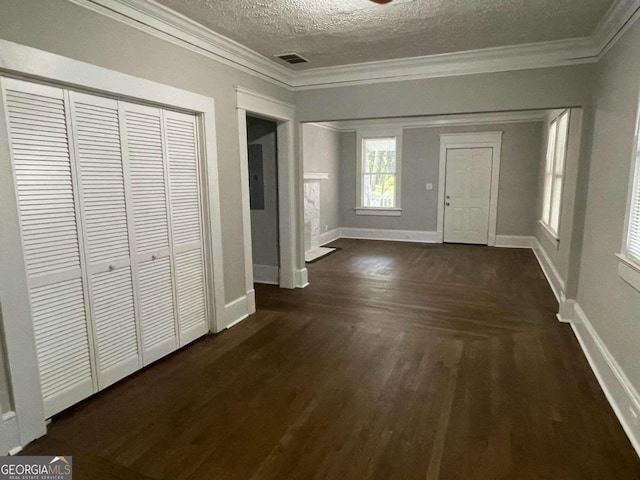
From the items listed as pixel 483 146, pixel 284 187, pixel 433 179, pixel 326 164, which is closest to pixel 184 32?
pixel 284 187

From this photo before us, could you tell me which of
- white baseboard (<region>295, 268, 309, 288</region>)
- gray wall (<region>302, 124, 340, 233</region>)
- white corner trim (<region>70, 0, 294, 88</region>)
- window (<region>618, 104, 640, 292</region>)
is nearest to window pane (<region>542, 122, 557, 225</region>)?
window (<region>618, 104, 640, 292</region>)

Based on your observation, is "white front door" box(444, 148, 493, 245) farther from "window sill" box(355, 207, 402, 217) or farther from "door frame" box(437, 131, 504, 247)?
"window sill" box(355, 207, 402, 217)

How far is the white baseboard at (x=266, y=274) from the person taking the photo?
5.01 m

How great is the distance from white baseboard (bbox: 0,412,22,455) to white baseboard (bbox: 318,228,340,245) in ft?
19.5

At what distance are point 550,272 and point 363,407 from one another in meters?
3.87

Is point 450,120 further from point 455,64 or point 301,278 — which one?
point 301,278

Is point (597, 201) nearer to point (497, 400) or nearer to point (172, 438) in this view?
point (497, 400)

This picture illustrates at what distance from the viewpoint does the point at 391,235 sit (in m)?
8.30

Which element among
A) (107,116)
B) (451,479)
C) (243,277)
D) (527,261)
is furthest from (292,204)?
(527,261)

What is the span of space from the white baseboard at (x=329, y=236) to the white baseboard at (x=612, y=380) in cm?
505

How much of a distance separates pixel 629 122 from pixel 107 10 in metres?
3.28

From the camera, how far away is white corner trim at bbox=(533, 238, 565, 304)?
13.5ft

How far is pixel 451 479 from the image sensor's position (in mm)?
1762

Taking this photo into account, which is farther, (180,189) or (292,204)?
(292,204)
